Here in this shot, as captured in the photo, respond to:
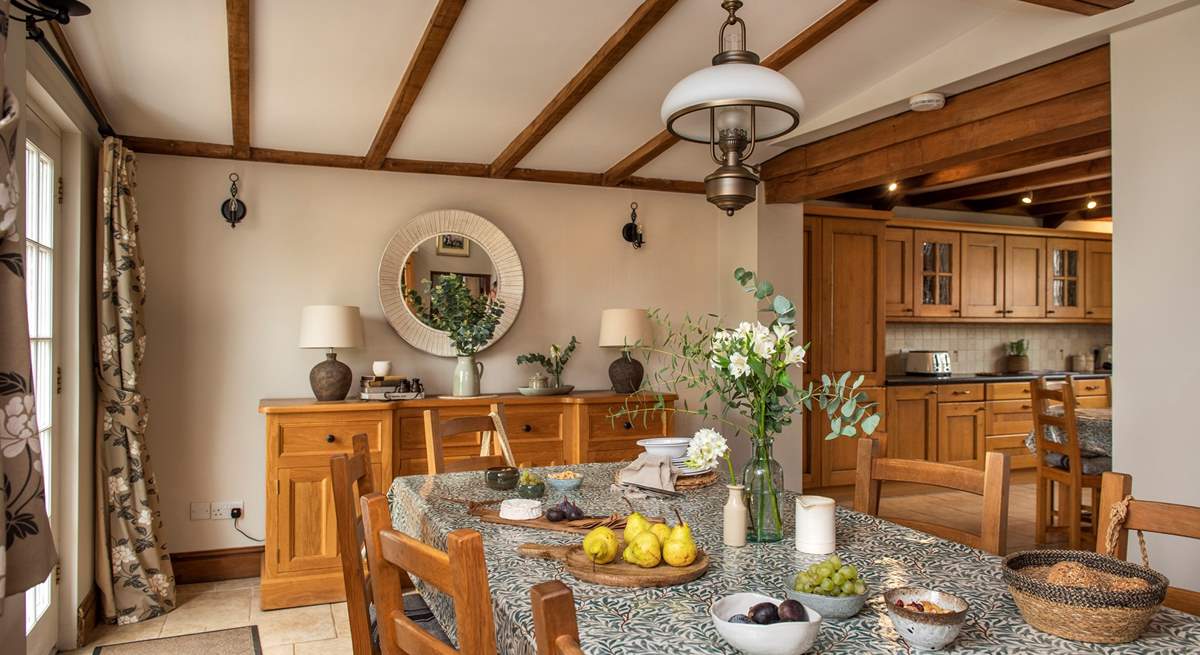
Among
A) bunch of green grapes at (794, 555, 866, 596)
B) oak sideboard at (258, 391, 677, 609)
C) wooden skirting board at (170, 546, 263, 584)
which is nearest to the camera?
bunch of green grapes at (794, 555, 866, 596)

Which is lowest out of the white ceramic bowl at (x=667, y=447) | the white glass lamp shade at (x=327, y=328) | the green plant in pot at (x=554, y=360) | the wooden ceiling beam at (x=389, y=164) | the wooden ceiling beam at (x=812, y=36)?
the white ceramic bowl at (x=667, y=447)

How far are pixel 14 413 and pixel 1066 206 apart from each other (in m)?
7.90

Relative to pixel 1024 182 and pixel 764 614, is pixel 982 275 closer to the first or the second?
pixel 1024 182

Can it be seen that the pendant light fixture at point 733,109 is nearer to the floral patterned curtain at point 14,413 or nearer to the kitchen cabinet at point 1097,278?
the floral patterned curtain at point 14,413

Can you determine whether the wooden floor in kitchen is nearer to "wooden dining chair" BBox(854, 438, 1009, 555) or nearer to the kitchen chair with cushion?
the kitchen chair with cushion

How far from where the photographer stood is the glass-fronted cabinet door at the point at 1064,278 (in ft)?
23.8

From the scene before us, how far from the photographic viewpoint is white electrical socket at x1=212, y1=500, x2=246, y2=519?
4242 millimetres

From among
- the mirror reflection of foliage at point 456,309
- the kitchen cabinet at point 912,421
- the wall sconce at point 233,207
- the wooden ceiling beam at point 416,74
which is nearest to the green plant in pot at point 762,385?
the wooden ceiling beam at point 416,74

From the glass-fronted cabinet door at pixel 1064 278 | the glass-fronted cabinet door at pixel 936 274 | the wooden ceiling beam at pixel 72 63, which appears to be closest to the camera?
the wooden ceiling beam at pixel 72 63

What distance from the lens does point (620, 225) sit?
5168 millimetres

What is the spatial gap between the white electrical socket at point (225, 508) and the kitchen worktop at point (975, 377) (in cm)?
465

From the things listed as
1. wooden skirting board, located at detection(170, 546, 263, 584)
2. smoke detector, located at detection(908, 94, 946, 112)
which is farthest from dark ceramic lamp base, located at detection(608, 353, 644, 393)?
wooden skirting board, located at detection(170, 546, 263, 584)

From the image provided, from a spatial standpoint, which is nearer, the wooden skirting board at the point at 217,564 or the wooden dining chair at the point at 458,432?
the wooden dining chair at the point at 458,432

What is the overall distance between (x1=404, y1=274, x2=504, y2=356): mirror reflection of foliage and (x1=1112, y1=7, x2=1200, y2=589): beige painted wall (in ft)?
9.95
